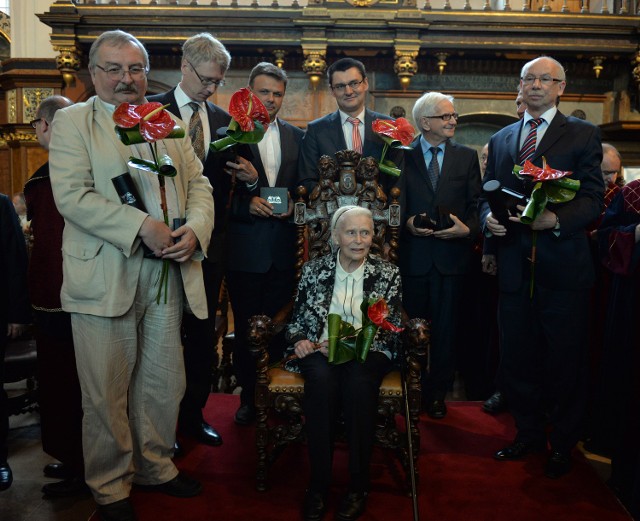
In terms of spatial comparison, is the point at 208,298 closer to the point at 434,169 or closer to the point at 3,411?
the point at 3,411

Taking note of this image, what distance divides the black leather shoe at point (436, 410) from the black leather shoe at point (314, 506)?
4.18 ft

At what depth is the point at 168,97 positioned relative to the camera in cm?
328

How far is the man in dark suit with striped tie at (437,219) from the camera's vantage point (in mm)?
3670

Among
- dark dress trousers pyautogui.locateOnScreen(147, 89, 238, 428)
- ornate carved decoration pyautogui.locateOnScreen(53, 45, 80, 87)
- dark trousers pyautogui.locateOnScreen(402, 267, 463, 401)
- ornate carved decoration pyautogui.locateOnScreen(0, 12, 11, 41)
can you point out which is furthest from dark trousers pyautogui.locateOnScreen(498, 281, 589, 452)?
ornate carved decoration pyautogui.locateOnScreen(0, 12, 11, 41)

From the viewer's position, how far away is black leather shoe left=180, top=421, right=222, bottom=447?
11.1 feet

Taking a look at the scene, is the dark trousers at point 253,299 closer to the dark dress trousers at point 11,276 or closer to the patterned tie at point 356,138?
the patterned tie at point 356,138

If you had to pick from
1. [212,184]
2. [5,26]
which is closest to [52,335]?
[212,184]

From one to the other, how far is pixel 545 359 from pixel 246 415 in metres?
1.64

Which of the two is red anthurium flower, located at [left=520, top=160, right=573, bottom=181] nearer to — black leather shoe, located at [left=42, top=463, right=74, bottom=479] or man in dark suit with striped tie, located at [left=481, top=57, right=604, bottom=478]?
man in dark suit with striped tie, located at [left=481, top=57, right=604, bottom=478]

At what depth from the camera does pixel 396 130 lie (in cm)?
333

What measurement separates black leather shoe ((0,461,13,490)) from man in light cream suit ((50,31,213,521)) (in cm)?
69

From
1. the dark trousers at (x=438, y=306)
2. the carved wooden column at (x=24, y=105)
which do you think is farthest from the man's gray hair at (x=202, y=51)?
the carved wooden column at (x=24, y=105)

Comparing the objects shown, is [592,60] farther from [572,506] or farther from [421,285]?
[572,506]

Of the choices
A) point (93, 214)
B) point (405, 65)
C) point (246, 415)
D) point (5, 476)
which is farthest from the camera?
point (405, 65)
